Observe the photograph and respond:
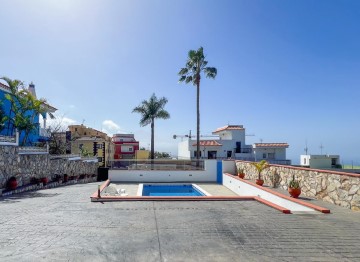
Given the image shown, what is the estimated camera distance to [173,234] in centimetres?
729

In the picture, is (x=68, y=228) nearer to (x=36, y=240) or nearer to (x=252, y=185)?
(x=36, y=240)

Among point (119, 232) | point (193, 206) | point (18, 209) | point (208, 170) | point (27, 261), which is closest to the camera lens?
point (27, 261)

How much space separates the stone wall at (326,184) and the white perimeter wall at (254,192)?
1.33 metres

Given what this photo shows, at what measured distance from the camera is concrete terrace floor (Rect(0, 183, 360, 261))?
230 inches

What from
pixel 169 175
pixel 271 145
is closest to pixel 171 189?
pixel 169 175

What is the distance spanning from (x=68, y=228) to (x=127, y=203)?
417 cm

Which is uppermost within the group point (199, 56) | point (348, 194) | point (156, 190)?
point (199, 56)

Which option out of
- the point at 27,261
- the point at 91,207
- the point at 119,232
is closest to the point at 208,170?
the point at 91,207

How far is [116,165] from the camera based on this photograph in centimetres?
2791

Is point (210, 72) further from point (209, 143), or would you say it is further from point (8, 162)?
point (8, 162)

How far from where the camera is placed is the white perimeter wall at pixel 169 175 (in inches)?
1049

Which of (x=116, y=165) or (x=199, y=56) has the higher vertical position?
(x=199, y=56)

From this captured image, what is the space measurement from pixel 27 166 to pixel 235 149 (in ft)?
113

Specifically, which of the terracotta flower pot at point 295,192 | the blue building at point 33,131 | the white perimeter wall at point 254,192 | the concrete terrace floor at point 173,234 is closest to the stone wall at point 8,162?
the blue building at point 33,131
